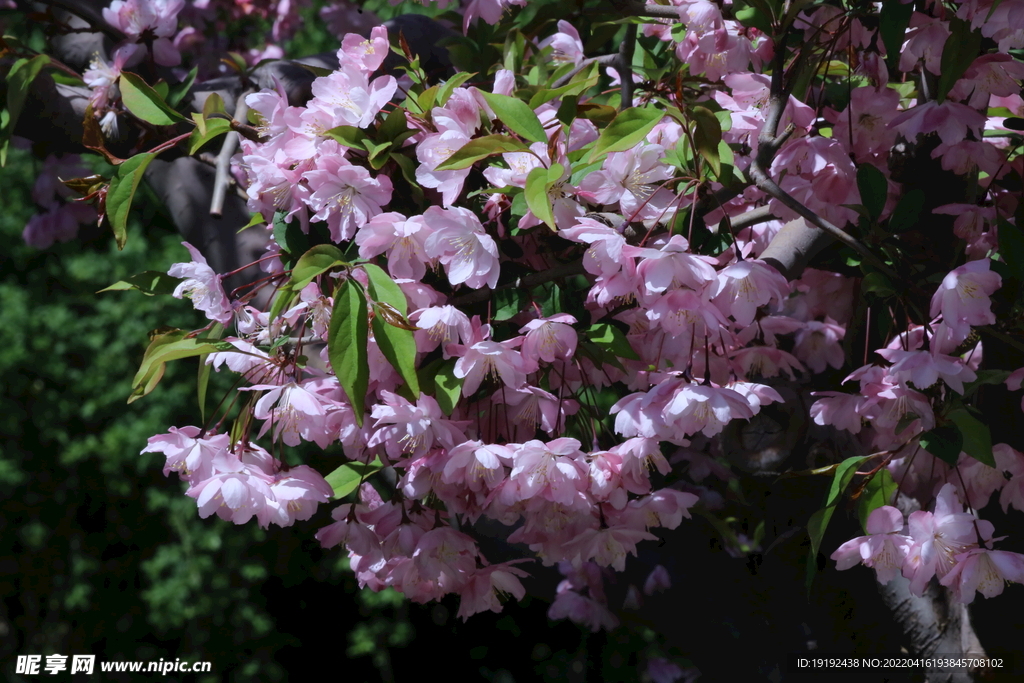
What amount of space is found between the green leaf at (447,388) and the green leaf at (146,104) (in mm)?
502

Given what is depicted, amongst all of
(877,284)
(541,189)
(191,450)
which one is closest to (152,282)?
(191,450)

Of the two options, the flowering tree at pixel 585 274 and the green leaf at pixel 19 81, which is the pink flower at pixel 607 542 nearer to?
the flowering tree at pixel 585 274

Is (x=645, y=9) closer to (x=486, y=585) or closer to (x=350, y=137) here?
(x=350, y=137)

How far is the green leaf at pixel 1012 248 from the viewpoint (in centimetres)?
83

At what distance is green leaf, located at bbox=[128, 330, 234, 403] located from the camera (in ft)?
2.85

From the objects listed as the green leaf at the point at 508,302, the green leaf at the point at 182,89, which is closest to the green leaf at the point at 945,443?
the green leaf at the point at 508,302

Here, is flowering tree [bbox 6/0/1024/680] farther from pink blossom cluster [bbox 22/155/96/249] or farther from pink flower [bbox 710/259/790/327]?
pink blossom cluster [bbox 22/155/96/249]

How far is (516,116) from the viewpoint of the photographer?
2.55 feet

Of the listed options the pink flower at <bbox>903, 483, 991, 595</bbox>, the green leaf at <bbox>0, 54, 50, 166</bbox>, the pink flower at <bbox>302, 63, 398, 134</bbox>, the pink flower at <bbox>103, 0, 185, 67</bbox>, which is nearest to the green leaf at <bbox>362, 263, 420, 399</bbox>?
the pink flower at <bbox>302, 63, 398, 134</bbox>

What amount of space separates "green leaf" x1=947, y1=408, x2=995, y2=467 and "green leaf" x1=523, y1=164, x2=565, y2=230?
469 mm

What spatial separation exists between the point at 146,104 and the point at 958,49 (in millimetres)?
972

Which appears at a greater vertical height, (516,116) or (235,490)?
(516,116)

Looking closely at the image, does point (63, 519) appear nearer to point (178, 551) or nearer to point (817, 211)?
point (178, 551)

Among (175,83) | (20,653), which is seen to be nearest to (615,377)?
(175,83)
